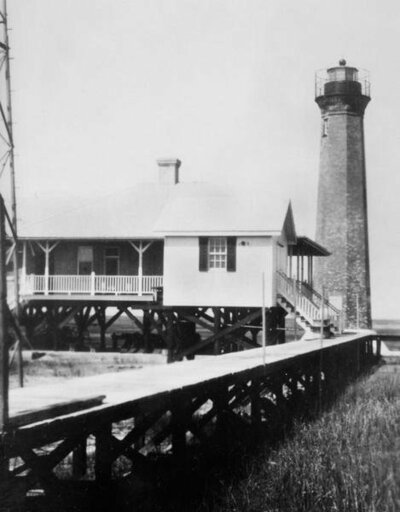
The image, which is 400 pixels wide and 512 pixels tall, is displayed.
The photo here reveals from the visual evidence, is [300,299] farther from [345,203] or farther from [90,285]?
[345,203]

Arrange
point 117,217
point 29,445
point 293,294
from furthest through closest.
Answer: point 117,217 → point 293,294 → point 29,445

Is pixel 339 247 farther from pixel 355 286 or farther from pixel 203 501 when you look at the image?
pixel 203 501

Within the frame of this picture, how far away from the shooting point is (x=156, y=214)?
100 ft

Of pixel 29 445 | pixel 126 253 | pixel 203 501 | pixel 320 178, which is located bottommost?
pixel 203 501

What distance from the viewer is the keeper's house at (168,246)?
27375 millimetres

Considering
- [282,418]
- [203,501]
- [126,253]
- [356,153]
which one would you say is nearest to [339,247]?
[356,153]

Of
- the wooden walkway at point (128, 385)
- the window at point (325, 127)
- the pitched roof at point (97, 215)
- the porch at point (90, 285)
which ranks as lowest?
the wooden walkway at point (128, 385)

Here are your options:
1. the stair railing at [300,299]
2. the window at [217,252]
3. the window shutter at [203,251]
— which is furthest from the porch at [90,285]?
the stair railing at [300,299]

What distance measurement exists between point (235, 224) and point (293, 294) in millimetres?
3111

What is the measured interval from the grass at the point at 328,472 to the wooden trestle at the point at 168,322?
16427mm

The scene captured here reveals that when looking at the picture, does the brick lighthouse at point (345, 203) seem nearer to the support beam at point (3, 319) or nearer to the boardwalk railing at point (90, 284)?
the boardwalk railing at point (90, 284)

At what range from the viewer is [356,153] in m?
41.2

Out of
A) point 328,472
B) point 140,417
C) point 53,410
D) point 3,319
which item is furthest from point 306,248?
point 3,319

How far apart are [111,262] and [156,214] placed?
8.46 ft
